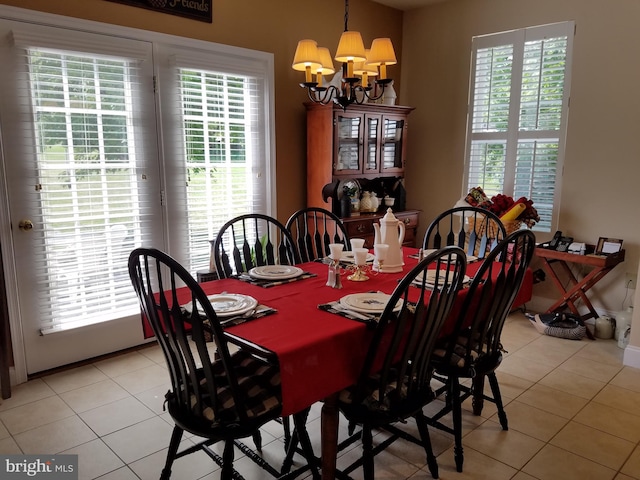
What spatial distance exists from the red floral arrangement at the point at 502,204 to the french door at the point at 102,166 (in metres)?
1.97

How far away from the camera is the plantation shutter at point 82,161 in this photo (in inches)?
111

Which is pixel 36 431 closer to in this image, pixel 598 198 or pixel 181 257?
pixel 181 257

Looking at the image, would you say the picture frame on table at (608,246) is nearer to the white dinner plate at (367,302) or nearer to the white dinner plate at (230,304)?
the white dinner plate at (367,302)

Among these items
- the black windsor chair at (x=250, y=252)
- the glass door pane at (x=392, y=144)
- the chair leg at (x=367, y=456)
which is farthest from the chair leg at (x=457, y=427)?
the glass door pane at (x=392, y=144)

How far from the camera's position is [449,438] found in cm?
241

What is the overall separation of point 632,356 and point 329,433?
248 cm

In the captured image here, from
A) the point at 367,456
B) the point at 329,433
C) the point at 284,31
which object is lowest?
the point at 367,456

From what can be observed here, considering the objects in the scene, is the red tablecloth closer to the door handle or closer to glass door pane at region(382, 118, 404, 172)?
the door handle

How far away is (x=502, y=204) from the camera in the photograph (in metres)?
4.00

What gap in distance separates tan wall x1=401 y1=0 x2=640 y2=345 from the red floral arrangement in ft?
1.18

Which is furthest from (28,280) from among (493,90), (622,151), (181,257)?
(622,151)

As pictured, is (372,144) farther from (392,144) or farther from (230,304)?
(230,304)

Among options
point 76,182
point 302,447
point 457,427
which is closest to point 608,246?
point 457,427

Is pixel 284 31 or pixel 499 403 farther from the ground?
pixel 284 31
